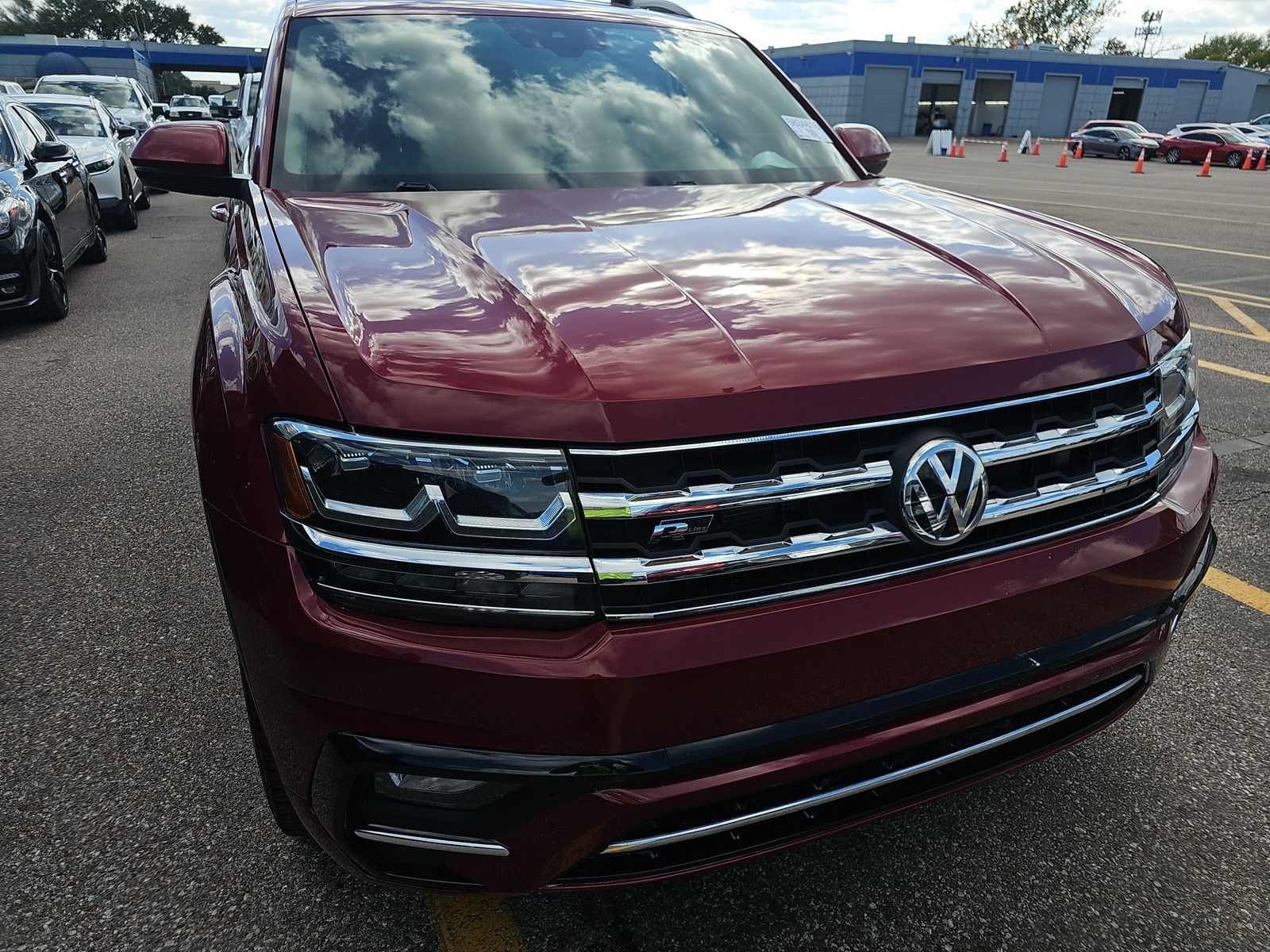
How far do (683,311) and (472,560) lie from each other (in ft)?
1.87

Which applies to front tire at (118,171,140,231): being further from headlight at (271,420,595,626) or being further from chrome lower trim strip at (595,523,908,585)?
chrome lower trim strip at (595,523,908,585)

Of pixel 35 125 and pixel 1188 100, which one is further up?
pixel 35 125

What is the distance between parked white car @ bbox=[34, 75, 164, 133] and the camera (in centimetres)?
1544

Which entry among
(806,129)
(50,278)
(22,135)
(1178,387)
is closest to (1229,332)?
(806,129)

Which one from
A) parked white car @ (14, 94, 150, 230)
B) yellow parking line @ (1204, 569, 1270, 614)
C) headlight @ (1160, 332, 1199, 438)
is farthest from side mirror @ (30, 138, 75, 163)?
yellow parking line @ (1204, 569, 1270, 614)

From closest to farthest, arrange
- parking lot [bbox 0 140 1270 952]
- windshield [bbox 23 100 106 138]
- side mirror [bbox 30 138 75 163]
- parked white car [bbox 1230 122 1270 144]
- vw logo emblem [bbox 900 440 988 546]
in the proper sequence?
vw logo emblem [bbox 900 440 988 546] → parking lot [bbox 0 140 1270 952] → side mirror [bbox 30 138 75 163] → windshield [bbox 23 100 106 138] → parked white car [bbox 1230 122 1270 144]

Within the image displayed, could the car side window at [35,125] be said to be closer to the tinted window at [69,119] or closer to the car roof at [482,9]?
the tinted window at [69,119]

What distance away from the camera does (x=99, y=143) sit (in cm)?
1112

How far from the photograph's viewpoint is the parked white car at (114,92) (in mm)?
15438

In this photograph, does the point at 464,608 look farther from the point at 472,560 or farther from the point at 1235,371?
the point at 1235,371

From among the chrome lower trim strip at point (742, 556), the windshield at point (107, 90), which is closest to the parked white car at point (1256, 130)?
the windshield at point (107, 90)

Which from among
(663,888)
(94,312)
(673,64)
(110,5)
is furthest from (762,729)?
(110,5)

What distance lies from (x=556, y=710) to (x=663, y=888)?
778mm

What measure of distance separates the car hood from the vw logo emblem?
8 centimetres
